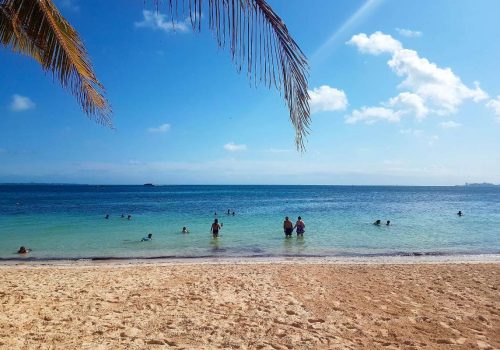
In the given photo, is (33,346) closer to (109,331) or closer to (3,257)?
(109,331)

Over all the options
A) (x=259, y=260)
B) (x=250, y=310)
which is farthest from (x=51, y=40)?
(x=259, y=260)

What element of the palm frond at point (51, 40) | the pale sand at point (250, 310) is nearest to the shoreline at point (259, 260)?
the pale sand at point (250, 310)

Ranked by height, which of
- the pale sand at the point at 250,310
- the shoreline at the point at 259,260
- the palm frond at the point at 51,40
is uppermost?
the palm frond at the point at 51,40

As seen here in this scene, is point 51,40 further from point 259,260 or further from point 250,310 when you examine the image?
point 259,260

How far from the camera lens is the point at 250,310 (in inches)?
284

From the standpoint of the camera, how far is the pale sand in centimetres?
564

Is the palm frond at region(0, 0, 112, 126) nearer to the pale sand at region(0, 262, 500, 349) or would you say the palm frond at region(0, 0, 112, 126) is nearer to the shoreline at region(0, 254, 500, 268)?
the pale sand at region(0, 262, 500, 349)

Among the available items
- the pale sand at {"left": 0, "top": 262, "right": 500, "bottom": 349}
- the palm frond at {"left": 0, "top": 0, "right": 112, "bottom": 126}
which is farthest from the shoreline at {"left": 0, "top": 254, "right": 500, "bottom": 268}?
the palm frond at {"left": 0, "top": 0, "right": 112, "bottom": 126}

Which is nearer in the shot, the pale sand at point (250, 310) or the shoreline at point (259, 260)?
the pale sand at point (250, 310)

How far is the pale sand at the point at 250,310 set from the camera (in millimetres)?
5645

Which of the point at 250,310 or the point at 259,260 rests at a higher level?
the point at 250,310

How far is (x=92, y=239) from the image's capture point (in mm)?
20562

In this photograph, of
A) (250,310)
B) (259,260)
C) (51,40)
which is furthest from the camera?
(259,260)

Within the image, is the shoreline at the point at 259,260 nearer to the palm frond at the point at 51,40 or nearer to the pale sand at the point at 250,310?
the pale sand at the point at 250,310
